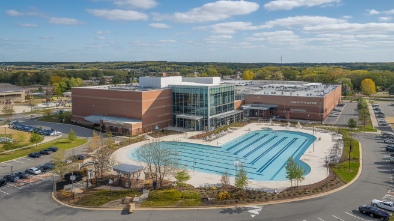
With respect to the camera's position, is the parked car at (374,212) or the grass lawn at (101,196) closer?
the parked car at (374,212)

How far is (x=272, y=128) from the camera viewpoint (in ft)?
159

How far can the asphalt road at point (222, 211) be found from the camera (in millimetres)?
20219

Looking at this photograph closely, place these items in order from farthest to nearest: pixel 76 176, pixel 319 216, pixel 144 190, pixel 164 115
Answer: pixel 164 115 < pixel 76 176 < pixel 144 190 < pixel 319 216

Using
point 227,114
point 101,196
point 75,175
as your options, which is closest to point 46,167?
point 75,175

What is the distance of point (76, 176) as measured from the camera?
1073 inches

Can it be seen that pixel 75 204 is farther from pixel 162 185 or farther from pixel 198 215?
pixel 198 215

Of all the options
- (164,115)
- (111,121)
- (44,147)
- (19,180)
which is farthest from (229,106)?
(19,180)

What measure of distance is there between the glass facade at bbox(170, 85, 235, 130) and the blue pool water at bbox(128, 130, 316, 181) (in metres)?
6.39

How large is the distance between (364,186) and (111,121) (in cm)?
3220

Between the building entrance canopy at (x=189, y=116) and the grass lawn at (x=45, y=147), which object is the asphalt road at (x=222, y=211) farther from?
the building entrance canopy at (x=189, y=116)

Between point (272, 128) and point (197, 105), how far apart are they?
38.0 feet

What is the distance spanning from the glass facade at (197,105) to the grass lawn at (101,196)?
23.1 m

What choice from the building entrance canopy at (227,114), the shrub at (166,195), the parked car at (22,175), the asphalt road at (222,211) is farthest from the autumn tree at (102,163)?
the building entrance canopy at (227,114)

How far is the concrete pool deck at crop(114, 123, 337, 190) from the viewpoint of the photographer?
26.5 metres
